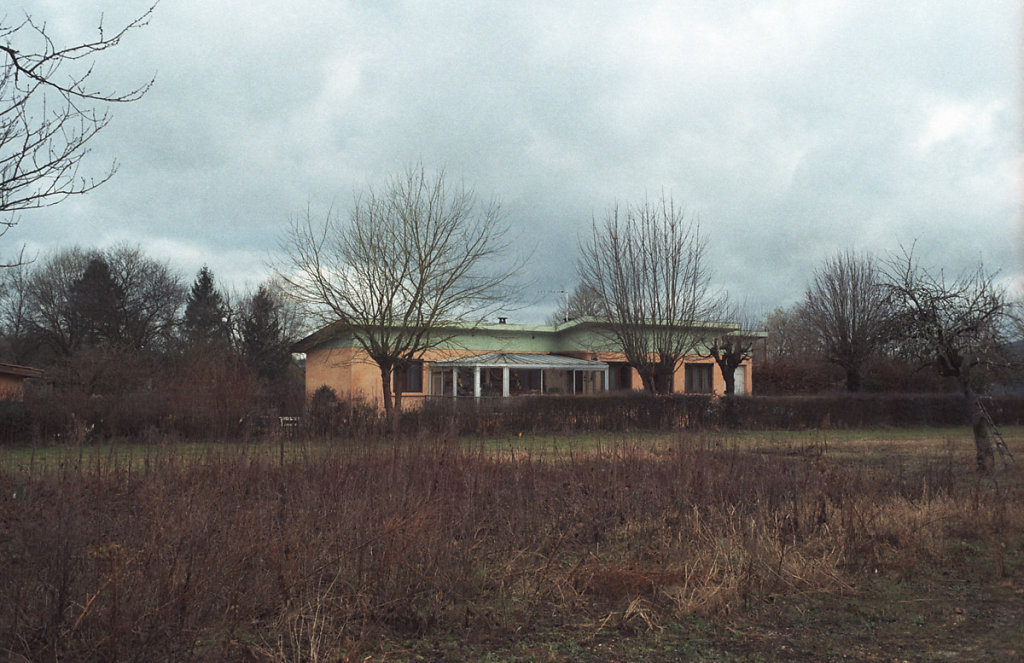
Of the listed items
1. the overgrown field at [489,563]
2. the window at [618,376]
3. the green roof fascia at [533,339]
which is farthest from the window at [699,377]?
the overgrown field at [489,563]

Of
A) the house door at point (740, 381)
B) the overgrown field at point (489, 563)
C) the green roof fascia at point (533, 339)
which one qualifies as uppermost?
the green roof fascia at point (533, 339)

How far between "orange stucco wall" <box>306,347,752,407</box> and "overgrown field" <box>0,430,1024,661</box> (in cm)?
2096

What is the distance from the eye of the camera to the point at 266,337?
44094 millimetres

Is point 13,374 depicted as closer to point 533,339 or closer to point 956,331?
point 533,339

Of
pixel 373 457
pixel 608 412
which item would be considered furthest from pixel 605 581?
pixel 608 412

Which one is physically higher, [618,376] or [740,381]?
[618,376]

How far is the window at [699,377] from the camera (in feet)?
126

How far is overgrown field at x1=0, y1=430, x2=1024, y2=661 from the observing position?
4191 mm

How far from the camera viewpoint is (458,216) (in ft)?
77.1

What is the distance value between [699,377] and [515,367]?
11.1 m

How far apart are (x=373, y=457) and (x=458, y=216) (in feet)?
52.4

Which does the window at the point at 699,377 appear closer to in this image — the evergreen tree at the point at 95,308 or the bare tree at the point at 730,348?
the bare tree at the point at 730,348

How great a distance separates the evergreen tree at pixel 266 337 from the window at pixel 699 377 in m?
21.6

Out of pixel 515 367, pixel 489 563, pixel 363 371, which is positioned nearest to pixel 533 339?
pixel 515 367
